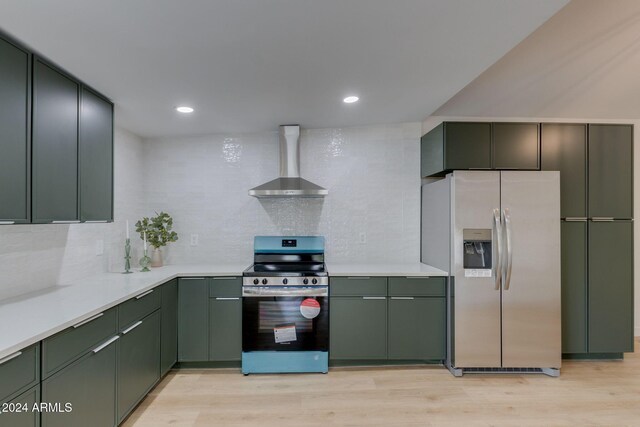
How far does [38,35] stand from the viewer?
1604 mm

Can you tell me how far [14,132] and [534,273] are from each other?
363 centimetres

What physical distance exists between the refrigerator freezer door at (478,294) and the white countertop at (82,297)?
37 cm

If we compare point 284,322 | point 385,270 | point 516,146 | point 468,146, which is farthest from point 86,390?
point 516,146

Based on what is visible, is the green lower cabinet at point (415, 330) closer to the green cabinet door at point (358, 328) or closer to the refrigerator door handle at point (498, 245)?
the green cabinet door at point (358, 328)

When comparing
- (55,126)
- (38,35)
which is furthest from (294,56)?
(55,126)

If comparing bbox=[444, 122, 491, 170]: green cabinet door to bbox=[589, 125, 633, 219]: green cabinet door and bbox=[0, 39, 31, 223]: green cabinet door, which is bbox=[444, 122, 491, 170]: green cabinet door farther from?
bbox=[0, 39, 31, 223]: green cabinet door

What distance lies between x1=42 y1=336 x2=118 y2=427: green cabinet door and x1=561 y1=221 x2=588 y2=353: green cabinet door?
3.64 metres

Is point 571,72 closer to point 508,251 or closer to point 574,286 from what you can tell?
point 508,251

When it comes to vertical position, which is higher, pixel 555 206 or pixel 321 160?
pixel 321 160

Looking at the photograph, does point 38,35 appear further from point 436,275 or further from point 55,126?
point 436,275

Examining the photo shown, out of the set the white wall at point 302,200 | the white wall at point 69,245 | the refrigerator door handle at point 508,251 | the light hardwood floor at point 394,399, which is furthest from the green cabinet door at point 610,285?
the white wall at point 69,245

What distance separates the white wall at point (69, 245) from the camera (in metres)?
2.04

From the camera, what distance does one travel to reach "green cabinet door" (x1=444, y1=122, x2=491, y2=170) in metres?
2.89

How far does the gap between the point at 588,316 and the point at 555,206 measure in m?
1.15
